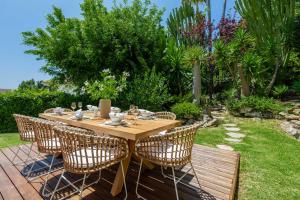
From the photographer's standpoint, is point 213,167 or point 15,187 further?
point 213,167

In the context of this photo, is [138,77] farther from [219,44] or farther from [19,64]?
[19,64]

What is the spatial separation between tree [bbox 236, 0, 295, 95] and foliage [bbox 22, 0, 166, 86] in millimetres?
4340

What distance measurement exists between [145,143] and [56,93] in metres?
6.02

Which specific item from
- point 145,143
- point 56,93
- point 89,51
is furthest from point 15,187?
point 89,51

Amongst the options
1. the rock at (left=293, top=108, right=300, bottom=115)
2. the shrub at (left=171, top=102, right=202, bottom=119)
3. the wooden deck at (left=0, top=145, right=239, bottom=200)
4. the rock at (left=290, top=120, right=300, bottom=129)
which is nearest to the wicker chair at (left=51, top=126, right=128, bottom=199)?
the wooden deck at (left=0, top=145, right=239, bottom=200)

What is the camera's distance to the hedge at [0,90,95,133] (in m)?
6.30

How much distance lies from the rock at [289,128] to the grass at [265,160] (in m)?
0.15

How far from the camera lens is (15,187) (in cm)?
240

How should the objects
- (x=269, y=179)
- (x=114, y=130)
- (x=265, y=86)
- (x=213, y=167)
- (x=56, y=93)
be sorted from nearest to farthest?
1. (x=114, y=130)
2. (x=269, y=179)
3. (x=213, y=167)
4. (x=56, y=93)
5. (x=265, y=86)

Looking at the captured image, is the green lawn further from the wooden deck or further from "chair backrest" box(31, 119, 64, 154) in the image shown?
"chair backrest" box(31, 119, 64, 154)

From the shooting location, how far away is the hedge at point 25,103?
6301 millimetres

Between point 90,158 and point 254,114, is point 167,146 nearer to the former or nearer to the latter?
point 90,158

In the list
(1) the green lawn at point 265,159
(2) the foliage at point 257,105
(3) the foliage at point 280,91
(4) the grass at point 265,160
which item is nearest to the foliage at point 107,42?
(2) the foliage at point 257,105

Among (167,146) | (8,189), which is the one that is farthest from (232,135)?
(8,189)
